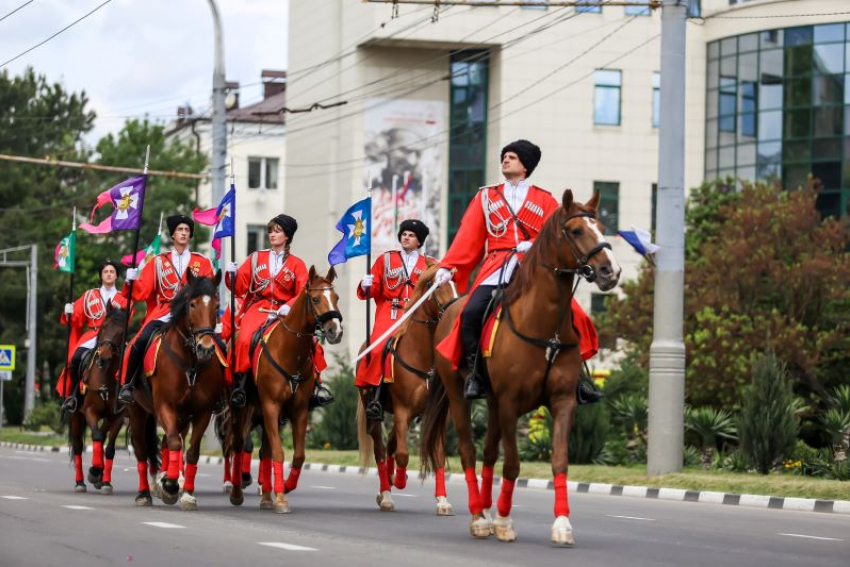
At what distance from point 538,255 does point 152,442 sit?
7.08 meters

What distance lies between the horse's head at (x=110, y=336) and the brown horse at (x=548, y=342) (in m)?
7.62

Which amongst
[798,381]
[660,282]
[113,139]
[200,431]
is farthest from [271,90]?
[200,431]

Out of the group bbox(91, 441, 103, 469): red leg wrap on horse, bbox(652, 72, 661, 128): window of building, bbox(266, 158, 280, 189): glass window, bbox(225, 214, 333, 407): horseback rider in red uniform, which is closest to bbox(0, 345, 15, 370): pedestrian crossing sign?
bbox(652, 72, 661, 128): window of building

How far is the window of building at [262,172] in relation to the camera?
8809 cm

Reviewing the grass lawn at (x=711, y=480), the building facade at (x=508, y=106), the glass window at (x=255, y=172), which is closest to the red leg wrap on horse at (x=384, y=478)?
the grass lawn at (x=711, y=480)

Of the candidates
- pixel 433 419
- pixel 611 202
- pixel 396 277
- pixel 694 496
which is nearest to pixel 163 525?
pixel 433 419

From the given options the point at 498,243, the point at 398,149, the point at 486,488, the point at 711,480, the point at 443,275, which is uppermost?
the point at 398,149

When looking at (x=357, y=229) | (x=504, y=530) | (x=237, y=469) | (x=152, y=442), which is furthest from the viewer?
(x=357, y=229)

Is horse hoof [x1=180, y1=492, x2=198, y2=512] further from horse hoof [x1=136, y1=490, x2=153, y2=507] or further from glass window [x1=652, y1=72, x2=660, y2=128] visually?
glass window [x1=652, y1=72, x2=660, y2=128]

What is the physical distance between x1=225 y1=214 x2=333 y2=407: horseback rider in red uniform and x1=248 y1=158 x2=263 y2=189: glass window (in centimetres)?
7087

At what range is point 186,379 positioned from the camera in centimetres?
1627

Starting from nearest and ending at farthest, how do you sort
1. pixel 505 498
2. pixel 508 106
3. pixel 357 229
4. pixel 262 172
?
pixel 505 498 → pixel 357 229 → pixel 508 106 → pixel 262 172

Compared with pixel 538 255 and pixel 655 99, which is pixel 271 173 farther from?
pixel 538 255

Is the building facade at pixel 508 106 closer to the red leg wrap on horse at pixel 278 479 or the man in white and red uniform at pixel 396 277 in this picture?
the man in white and red uniform at pixel 396 277
